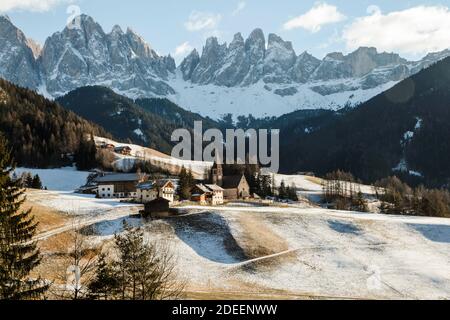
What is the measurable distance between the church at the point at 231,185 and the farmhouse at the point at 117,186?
2527 cm

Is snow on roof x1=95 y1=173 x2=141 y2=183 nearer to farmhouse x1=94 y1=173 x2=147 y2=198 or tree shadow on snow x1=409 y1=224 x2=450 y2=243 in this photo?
farmhouse x1=94 y1=173 x2=147 y2=198

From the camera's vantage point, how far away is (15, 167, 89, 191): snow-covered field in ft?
547

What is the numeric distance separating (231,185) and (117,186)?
33.8m

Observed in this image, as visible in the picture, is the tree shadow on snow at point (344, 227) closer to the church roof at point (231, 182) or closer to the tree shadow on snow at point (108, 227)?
the tree shadow on snow at point (108, 227)

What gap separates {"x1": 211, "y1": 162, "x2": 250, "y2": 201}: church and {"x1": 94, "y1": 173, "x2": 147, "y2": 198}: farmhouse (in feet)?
82.9

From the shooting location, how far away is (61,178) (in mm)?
176500

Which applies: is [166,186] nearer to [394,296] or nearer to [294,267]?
[294,267]

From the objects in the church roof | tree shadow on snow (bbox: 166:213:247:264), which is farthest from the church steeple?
tree shadow on snow (bbox: 166:213:247:264)

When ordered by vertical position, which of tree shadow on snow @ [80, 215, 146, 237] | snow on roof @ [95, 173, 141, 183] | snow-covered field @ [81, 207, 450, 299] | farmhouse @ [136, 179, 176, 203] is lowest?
snow-covered field @ [81, 207, 450, 299]

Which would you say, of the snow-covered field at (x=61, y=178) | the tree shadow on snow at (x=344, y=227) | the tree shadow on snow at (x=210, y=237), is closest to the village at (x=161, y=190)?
the tree shadow on snow at (x=210, y=237)

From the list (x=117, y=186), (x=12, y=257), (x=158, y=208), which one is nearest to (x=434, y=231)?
(x=158, y=208)

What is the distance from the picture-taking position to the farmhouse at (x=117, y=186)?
440 ft
